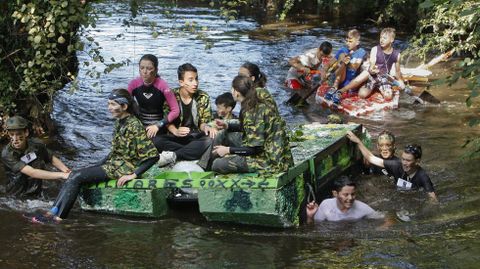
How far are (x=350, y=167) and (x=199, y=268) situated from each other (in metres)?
2.90

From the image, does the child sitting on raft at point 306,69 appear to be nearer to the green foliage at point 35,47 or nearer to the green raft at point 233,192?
the green foliage at point 35,47

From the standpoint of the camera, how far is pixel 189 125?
8172mm

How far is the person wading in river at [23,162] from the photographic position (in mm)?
7184

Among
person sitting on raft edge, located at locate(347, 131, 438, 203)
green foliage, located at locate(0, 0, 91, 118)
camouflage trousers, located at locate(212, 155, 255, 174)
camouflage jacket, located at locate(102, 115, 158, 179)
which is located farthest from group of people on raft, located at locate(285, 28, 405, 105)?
camouflage jacket, located at locate(102, 115, 158, 179)

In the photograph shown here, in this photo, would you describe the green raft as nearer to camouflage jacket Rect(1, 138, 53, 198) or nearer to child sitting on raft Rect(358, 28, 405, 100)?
camouflage jacket Rect(1, 138, 53, 198)

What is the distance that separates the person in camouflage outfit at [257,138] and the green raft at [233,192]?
3.9 inches

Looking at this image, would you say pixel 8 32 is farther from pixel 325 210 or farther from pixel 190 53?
pixel 190 53

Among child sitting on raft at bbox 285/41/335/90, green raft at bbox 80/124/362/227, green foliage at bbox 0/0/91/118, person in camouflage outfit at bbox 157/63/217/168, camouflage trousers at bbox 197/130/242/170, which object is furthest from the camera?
child sitting on raft at bbox 285/41/335/90

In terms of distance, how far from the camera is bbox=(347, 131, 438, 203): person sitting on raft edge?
750cm

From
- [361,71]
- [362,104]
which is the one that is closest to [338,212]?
[362,104]

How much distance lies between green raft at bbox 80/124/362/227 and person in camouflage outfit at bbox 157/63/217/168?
589mm

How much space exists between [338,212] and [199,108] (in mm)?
2100

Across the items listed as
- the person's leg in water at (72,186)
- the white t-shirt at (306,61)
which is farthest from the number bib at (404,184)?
the white t-shirt at (306,61)

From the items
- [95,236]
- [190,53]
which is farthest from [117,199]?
[190,53]
